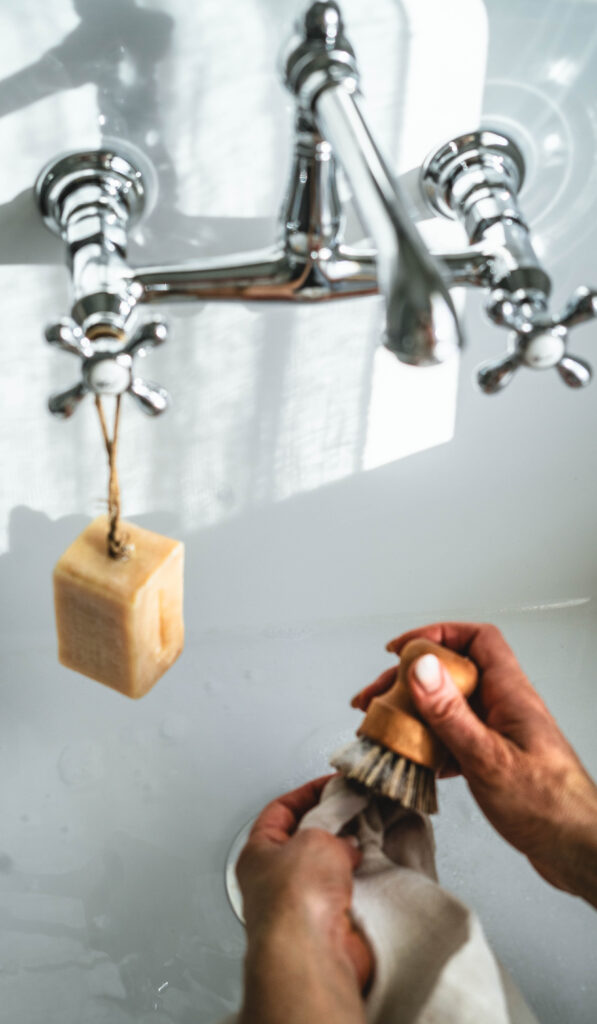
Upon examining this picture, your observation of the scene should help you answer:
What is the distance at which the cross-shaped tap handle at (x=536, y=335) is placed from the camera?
475mm

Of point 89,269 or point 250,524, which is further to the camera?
point 250,524

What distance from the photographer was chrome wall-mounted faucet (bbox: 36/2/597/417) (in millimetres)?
427

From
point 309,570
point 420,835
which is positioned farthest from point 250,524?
point 420,835

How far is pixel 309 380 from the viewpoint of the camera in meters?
0.66

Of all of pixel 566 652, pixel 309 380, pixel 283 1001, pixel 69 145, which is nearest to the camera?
pixel 283 1001

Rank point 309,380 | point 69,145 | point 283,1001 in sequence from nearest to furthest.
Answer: point 283,1001
point 69,145
point 309,380

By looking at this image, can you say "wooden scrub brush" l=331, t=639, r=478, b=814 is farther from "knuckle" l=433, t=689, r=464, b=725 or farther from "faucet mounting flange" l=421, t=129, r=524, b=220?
A: "faucet mounting flange" l=421, t=129, r=524, b=220

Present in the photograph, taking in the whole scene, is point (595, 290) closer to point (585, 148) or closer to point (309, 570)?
point (585, 148)

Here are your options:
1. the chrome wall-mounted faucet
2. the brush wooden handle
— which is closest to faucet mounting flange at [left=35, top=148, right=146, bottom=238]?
the chrome wall-mounted faucet

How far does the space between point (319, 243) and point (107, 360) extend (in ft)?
0.43

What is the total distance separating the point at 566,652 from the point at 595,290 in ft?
1.22

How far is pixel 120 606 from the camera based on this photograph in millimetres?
509

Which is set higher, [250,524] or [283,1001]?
[250,524]

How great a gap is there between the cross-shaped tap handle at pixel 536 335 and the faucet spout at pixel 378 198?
0.36 feet
